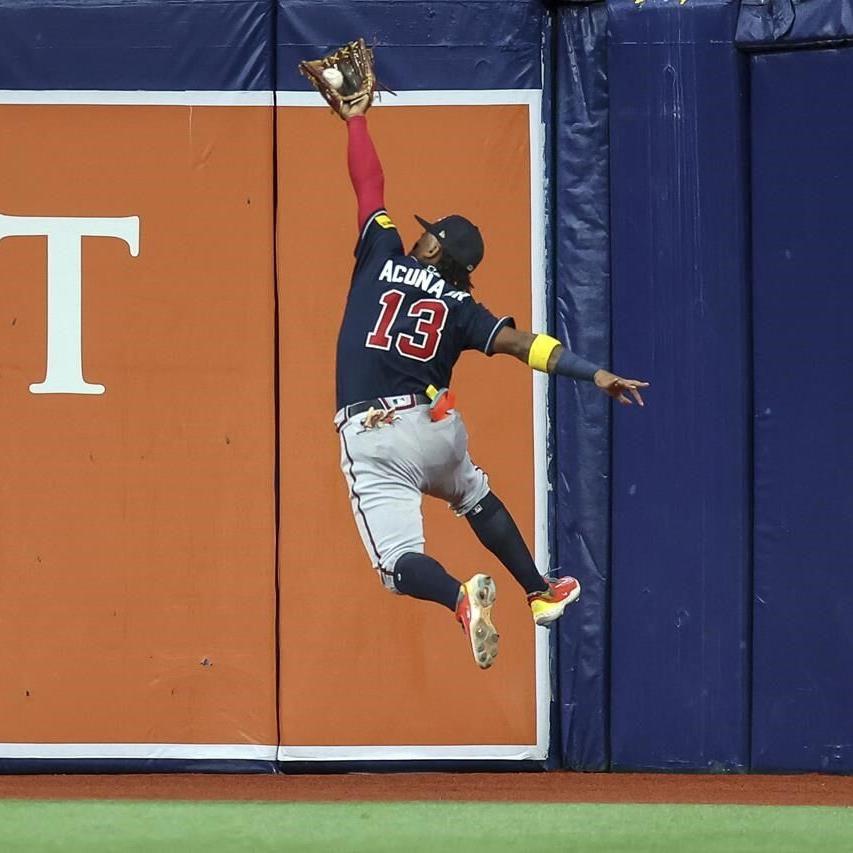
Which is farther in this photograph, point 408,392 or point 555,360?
point 408,392

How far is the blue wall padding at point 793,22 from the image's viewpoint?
7.83 m

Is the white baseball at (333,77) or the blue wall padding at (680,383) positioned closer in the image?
the white baseball at (333,77)

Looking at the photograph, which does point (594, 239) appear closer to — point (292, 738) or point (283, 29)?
Answer: point (283, 29)

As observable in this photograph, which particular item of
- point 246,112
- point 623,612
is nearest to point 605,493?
point 623,612

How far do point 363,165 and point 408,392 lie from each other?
0.95m

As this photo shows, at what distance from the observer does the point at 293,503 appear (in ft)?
26.6

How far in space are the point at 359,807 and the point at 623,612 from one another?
178cm

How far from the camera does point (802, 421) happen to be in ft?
26.2

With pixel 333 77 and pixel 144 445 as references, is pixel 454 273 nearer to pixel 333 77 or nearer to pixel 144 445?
pixel 333 77

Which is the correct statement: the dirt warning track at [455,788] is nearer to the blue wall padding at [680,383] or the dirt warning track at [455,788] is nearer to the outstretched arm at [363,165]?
the blue wall padding at [680,383]

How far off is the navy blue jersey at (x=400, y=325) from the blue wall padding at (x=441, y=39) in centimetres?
96

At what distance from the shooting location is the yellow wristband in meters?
6.47

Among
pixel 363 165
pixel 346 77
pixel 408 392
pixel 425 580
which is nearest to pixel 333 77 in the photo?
pixel 346 77

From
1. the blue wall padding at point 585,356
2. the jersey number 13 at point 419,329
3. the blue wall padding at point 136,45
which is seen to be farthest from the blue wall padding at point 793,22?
the blue wall padding at point 136,45
